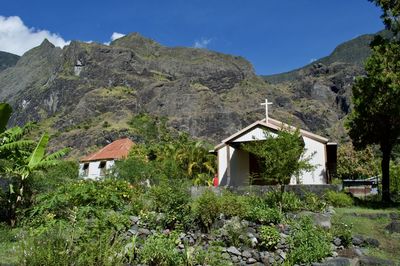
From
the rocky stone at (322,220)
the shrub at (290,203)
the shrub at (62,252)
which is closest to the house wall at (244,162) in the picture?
the shrub at (290,203)

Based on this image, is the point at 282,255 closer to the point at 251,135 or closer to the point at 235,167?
the point at 251,135

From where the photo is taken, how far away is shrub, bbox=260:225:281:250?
1183 cm

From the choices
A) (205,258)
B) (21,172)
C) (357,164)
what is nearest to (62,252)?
(205,258)

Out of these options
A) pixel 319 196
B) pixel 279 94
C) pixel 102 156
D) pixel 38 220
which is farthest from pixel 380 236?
pixel 279 94

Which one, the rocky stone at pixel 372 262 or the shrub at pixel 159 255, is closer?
the shrub at pixel 159 255

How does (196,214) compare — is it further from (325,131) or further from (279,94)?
(279,94)

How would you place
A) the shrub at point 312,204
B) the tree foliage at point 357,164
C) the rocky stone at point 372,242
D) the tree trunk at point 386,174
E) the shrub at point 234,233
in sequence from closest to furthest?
the shrub at point 234,233
the rocky stone at point 372,242
the shrub at point 312,204
the tree trunk at point 386,174
the tree foliage at point 357,164

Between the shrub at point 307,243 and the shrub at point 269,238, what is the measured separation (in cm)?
44

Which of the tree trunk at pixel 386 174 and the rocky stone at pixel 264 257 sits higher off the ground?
the tree trunk at pixel 386 174

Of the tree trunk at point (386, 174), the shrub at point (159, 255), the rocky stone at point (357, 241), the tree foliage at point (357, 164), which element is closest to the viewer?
the shrub at point (159, 255)

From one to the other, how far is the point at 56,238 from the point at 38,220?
17.5 ft

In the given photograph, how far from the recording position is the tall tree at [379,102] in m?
18.2

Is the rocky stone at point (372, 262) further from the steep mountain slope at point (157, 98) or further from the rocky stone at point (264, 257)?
the steep mountain slope at point (157, 98)

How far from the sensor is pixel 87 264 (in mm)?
7582
